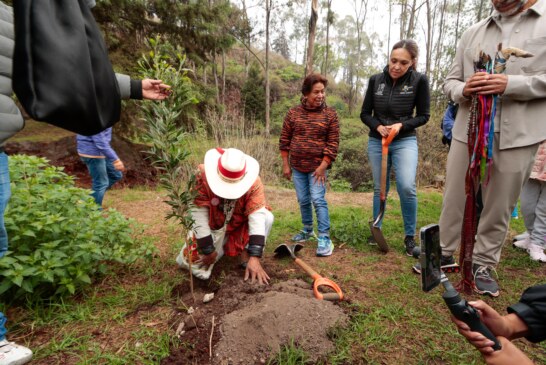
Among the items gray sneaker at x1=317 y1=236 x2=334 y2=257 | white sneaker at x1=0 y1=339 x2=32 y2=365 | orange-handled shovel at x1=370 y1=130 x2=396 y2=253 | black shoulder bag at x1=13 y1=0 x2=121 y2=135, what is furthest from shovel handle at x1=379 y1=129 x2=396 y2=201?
white sneaker at x1=0 y1=339 x2=32 y2=365

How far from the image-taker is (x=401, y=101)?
3.03 m

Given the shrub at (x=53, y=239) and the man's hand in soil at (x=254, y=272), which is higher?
the shrub at (x=53, y=239)

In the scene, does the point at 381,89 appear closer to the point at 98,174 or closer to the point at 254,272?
the point at 254,272

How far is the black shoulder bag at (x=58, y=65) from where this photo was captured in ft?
3.33

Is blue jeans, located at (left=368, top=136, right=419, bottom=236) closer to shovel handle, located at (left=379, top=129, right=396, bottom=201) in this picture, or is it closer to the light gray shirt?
shovel handle, located at (left=379, top=129, right=396, bottom=201)

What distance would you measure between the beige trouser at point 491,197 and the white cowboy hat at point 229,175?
162 cm

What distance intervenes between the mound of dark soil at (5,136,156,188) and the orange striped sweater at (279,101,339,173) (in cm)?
404

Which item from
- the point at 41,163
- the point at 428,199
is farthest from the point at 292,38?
the point at 41,163

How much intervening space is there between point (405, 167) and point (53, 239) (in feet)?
9.96

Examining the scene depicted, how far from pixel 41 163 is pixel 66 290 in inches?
49.4

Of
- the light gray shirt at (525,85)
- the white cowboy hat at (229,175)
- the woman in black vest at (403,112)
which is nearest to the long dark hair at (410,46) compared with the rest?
the woman in black vest at (403,112)

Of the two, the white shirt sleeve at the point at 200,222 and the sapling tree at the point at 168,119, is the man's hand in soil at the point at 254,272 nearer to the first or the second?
the white shirt sleeve at the point at 200,222

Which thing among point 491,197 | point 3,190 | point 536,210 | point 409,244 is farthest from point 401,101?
point 3,190

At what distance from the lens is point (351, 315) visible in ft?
6.95
